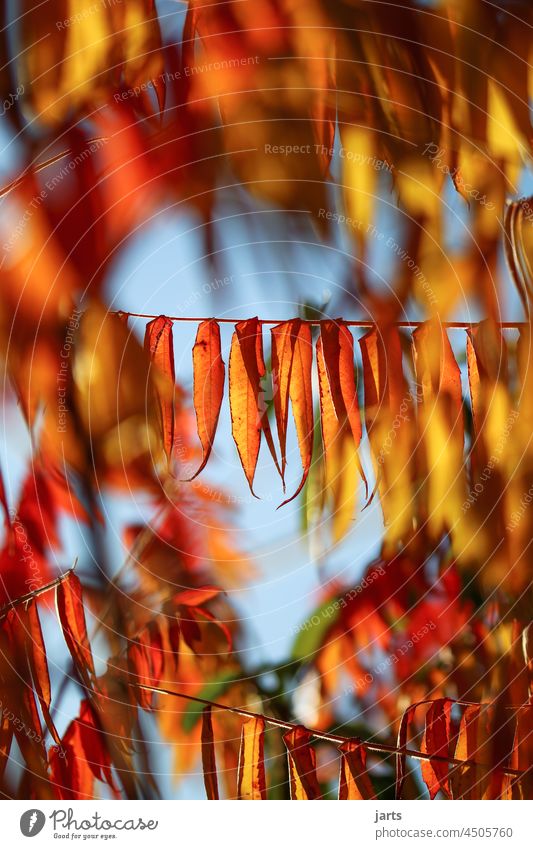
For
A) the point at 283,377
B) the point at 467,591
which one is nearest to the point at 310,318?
the point at 283,377

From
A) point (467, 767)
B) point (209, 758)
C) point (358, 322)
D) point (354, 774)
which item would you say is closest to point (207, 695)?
point (209, 758)

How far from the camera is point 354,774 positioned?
78cm

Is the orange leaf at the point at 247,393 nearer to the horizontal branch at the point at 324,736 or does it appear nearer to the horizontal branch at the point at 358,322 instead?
the horizontal branch at the point at 358,322

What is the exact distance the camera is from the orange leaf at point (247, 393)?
747 millimetres

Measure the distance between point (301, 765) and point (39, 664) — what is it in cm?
27

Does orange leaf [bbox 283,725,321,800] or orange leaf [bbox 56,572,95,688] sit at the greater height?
orange leaf [bbox 56,572,95,688]

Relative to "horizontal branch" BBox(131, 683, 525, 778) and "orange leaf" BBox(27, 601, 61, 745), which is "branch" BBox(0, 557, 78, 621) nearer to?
"orange leaf" BBox(27, 601, 61, 745)

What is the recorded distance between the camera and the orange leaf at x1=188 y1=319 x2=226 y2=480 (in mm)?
759

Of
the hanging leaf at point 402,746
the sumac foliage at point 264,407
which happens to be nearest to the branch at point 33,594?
the sumac foliage at point 264,407

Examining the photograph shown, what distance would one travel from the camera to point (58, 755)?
77cm

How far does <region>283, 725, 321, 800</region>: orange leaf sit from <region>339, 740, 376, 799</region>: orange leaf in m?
0.03
